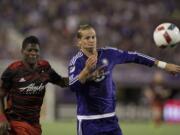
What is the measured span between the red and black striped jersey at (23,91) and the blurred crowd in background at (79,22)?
49.1 feet

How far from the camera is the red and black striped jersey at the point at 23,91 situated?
29.7 feet

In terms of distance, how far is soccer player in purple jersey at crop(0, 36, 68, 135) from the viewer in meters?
8.98

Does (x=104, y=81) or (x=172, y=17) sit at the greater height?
(x=172, y=17)

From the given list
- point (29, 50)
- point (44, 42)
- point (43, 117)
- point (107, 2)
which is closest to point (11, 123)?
point (29, 50)

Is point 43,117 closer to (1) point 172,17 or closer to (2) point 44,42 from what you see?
(2) point 44,42

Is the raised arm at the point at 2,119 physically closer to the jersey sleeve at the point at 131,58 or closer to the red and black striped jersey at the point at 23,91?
the red and black striped jersey at the point at 23,91

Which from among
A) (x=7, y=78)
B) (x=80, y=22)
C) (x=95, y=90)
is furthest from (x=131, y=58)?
(x=80, y=22)

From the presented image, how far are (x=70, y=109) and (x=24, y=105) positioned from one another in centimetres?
1440

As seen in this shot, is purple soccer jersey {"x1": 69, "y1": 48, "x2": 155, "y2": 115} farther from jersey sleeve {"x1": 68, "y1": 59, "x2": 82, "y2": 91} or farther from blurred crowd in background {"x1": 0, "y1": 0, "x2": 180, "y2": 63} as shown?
blurred crowd in background {"x1": 0, "y1": 0, "x2": 180, "y2": 63}

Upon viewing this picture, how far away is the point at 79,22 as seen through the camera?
26.4m

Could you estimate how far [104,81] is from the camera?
8.53 meters

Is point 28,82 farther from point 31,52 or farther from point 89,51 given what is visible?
point 89,51

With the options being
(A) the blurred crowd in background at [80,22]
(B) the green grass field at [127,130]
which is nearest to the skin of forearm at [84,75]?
(B) the green grass field at [127,130]

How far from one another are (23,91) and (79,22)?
17.5 metres
